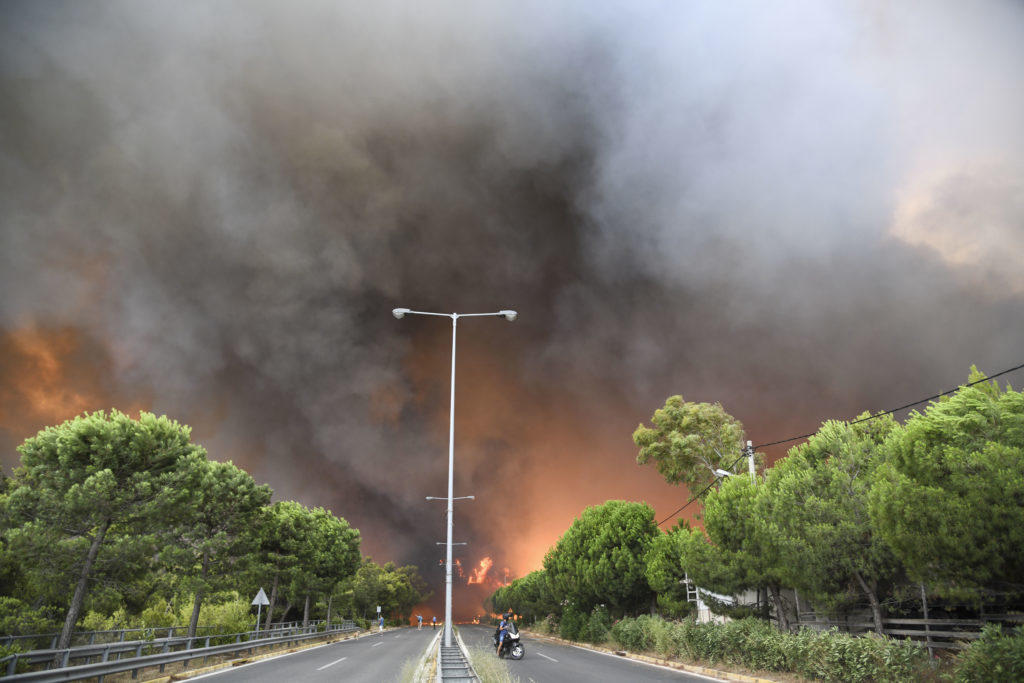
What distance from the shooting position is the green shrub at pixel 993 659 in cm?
938

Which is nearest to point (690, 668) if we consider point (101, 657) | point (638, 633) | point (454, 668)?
point (638, 633)

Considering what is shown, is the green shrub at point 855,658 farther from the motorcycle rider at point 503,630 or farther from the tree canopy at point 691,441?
the tree canopy at point 691,441

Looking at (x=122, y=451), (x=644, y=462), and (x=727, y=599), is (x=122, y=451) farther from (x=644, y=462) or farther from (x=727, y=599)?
(x=644, y=462)

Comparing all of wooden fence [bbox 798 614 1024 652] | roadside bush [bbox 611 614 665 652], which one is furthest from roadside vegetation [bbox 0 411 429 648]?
wooden fence [bbox 798 614 1024 652]

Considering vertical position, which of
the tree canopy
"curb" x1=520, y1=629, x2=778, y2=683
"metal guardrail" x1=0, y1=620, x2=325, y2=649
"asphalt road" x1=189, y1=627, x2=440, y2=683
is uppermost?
the tree canopy

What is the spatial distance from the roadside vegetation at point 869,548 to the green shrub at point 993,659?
24mm

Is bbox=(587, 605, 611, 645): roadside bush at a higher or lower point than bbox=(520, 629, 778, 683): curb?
higher

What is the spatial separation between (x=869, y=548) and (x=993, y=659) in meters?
6.59

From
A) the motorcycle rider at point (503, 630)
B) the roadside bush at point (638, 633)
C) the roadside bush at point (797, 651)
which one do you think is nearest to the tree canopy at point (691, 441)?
the roadside bush at point (638, 633)

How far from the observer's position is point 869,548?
16.2m

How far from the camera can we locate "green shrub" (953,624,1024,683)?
9.38 m

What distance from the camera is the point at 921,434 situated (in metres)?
12.8

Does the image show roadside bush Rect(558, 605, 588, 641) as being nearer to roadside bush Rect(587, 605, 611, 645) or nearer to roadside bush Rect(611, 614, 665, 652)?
roadside bush Rect(587, 605, 611, 645)

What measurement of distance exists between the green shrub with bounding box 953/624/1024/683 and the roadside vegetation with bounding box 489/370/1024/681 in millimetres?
24
